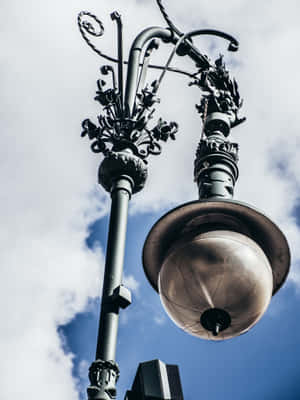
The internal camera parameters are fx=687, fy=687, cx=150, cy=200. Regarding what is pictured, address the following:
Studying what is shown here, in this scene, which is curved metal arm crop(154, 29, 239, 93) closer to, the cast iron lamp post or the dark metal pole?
the cast iron lamp post

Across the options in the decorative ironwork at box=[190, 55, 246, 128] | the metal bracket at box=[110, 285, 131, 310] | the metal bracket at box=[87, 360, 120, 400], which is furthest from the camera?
the decorative ironwork at box=[190, 55, 246, 128]

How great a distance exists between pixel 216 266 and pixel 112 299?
97cm

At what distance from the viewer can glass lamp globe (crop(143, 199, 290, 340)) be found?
534 cm

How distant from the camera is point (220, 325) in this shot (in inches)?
214

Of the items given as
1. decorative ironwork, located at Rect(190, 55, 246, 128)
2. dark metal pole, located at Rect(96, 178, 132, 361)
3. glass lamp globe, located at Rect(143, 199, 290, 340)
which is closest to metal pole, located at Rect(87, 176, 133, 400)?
dark metal pole, located at Rect(96, 178, 132, 361)

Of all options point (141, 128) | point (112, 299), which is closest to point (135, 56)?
point (141, 128)

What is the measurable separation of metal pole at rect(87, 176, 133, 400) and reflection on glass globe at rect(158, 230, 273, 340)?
1.79 feet

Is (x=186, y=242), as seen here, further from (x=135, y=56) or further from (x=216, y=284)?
(x=135, y=56)

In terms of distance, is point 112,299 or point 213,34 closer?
point 112,299

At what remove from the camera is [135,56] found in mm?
7023

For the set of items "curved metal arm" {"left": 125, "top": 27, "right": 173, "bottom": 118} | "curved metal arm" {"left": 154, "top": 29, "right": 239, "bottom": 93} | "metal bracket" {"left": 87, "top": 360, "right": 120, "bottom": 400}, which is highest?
"curved metal arm" {"left": 154, "top": 29, "right": 239, "bottom": 93}

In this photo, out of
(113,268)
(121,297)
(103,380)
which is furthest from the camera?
(113,268)

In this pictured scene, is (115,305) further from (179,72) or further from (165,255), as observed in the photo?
(179,72)

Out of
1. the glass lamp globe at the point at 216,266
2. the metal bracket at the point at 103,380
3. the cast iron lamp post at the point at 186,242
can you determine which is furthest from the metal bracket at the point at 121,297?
the glass lamp globe at the point at 216,266
